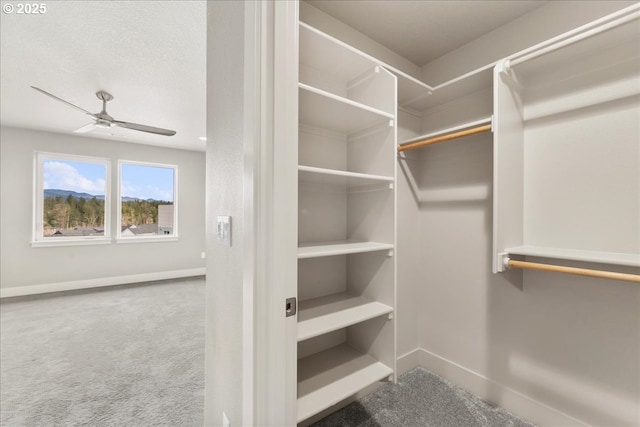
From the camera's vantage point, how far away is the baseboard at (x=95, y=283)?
165 inches

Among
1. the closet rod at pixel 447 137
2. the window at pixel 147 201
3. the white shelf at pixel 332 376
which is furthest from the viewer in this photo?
the window at pixel 147 201

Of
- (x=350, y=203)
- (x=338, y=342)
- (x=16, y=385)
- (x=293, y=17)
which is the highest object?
(x=293, y=17)

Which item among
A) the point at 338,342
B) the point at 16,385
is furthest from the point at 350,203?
the point at 16,385

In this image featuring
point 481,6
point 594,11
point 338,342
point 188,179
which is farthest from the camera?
point 188,179

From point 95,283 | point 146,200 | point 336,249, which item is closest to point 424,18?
point 336,249

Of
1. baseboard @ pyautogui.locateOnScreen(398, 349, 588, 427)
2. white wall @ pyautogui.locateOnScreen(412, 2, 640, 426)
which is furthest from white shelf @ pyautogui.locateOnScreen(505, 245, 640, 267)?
baseboard @ pyautogui.locateOnScreen(398, 349, 588, 427)

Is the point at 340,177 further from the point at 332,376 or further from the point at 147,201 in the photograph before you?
the point at 147,201

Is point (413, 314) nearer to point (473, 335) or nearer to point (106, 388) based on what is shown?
point (473, 335)

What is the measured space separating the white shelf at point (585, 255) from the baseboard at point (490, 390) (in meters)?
0.93

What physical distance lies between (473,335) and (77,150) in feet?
20.1

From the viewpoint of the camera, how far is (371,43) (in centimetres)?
198

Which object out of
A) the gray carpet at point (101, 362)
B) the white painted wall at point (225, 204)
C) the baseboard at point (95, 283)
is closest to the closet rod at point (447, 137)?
the white painted wall at point (225, 204)

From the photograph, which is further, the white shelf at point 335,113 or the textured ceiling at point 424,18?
the textured ceiling at point 424,18

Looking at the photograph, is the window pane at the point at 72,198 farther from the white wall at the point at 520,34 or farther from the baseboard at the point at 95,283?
the white wall at the point at 520,34
